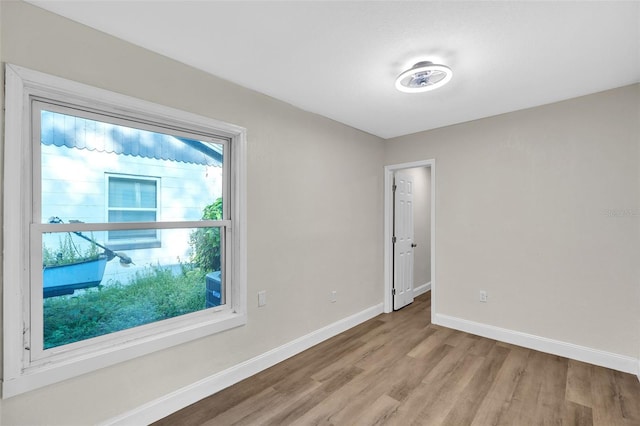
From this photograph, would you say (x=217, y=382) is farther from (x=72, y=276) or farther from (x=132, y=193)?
(x=132, y=193)

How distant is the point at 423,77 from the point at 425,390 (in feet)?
8.07

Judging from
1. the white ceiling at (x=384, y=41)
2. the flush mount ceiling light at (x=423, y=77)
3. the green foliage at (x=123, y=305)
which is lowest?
the green foliage at (x=123, y=305)

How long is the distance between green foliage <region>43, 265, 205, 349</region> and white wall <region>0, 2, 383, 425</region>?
0.25 metres

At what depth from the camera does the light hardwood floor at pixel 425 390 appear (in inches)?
76.6

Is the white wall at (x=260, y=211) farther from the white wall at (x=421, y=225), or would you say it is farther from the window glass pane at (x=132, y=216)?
the white wall at (x=421, y=225)

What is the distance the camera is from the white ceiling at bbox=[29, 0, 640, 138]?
1.53 metres

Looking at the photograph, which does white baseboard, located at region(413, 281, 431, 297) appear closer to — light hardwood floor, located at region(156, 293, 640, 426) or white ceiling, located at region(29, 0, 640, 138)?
light hardwood floor, located at region(156, 293, 640, 426)

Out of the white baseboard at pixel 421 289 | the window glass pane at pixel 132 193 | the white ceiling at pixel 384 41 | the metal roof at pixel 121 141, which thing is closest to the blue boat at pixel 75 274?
the window glass pane at pixel 132 193

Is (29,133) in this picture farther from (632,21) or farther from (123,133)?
(632,21)

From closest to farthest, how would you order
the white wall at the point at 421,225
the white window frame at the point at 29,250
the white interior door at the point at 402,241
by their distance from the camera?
the white window frame at the point at 29,250 < the white interior door at the point at 402,241 < the white wall at the point at 421,225

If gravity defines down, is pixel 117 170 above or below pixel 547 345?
above

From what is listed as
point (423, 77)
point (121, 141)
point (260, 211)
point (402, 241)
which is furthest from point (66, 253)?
point (402, 241)

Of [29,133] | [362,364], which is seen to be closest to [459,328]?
[362,364]

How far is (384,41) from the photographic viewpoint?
1809mm
